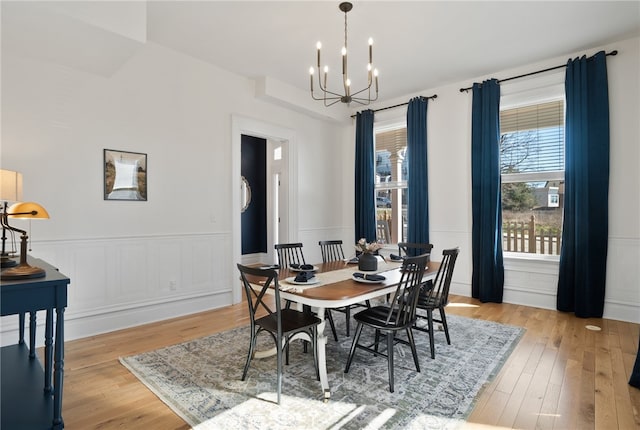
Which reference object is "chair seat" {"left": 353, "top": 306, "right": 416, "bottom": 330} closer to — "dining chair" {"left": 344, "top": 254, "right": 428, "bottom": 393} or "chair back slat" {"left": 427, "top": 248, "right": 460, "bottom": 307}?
"dining chair" {"left": 344, "top": 254, "right": 428, "bottom": 393}

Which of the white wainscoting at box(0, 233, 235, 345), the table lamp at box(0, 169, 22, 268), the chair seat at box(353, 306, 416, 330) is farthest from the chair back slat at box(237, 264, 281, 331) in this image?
the white wainscoting at box(0, 233, 235, 345)

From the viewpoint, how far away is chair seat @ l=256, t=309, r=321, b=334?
2.29 meters

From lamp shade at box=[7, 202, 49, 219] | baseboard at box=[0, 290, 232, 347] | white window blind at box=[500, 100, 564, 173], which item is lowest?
baseboard at box=[0, 290, 232, 347]

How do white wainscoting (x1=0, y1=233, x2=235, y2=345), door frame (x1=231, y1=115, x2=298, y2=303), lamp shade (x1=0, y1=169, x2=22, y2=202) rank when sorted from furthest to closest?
door frame (x1=231, y1=115, x2=298, y2=303)
white wainscoting (x1=0, y1=233, x2=235, y2=345)
lamp shade (x1=0, y1=169, x2=22, y2=202)

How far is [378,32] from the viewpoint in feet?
11.8

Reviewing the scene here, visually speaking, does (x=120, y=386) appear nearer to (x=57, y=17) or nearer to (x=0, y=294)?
(x=0, y=294)

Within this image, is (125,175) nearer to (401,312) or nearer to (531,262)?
(401,312)

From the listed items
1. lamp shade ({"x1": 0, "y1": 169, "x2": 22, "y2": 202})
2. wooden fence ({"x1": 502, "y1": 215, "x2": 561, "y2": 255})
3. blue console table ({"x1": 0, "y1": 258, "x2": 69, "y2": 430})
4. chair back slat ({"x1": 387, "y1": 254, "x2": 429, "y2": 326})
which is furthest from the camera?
wooden fence ({"x1": 502, "y1": 215, "x2": 561, "y2": 255})

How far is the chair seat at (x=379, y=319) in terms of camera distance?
244cm

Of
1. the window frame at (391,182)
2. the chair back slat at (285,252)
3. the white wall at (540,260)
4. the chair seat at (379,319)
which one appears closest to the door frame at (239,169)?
the chair back slat at (285,252)

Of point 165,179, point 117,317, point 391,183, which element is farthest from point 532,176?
point 117,317

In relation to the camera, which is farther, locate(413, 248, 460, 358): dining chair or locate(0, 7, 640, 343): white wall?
locate(0, 7, 640, 343): white wall

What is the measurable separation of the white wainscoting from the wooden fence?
382 cm

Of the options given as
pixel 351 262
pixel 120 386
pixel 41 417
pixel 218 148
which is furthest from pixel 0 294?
pixel 218 148
